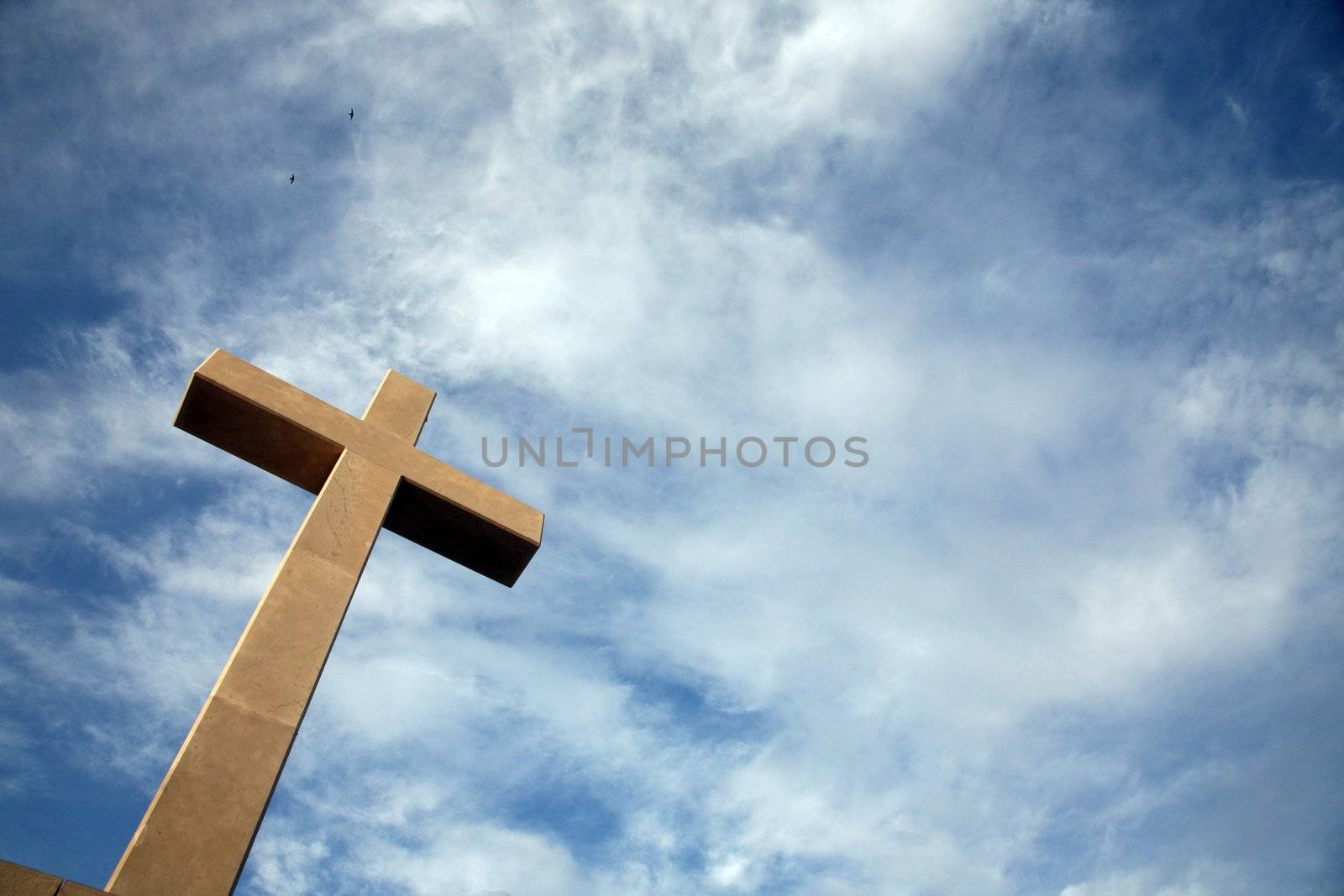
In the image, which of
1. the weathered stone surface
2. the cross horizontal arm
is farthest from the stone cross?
the weathered stone surface

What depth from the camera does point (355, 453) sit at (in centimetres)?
592

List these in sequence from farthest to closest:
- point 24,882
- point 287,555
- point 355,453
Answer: point 355,453 < point 287,555 < point 24,882

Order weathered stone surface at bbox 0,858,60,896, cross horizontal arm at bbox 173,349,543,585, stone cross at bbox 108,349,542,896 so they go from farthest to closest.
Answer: cross horizontal arm at bbox 173,349,543,585 < stone cross at bbox 108,349,542,896 < weathered stone surface at bbox 0,858,60,896

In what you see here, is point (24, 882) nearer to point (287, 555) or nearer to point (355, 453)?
point (287, 555)

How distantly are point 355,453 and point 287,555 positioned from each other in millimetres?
1191

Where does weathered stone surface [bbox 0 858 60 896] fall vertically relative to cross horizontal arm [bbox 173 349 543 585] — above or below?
below

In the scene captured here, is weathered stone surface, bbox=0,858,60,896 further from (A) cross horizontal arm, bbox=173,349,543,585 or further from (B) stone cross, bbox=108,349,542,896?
(A) cross horizontal arm, bbox=173,349,543,585

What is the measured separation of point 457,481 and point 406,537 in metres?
0.69

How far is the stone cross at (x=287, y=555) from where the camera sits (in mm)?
3689

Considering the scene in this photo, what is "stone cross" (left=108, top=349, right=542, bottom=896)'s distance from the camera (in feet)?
12.1

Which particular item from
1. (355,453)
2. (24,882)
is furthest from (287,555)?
(24,882)

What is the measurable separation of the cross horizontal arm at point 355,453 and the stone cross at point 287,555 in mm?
11

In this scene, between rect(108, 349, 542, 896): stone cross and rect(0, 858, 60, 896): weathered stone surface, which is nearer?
rect(0, 858, 60, 896): weathered stone surface

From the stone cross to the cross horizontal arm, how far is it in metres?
0.01
